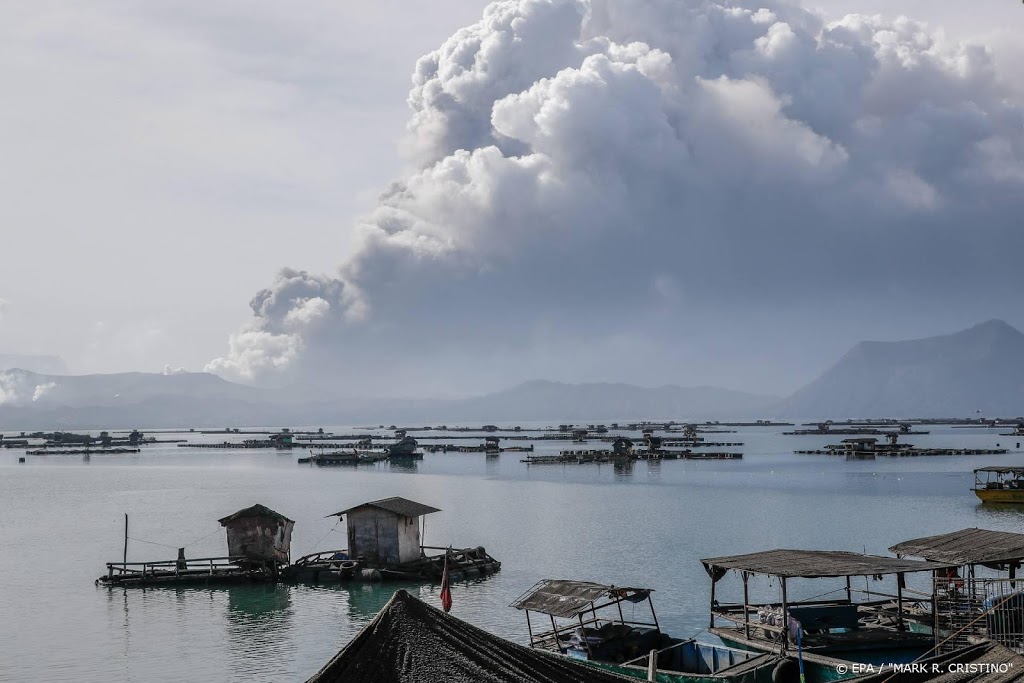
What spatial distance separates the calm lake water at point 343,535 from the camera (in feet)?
116

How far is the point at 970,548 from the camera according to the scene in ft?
94.5

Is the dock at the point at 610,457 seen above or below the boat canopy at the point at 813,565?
below

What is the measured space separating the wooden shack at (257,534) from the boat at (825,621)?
24.4m

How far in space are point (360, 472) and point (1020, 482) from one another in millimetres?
82389

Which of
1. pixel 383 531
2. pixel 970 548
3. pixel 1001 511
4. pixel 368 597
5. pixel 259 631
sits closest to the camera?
pixel 970 548

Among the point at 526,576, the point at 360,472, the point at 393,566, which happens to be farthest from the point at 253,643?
the point at 360,472

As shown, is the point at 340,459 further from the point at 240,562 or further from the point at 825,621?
the point at 825,621

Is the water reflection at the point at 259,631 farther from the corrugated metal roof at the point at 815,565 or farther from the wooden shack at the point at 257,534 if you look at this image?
the corrugated metal roof at the point at 815,565

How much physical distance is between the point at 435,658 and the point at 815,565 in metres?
17.9

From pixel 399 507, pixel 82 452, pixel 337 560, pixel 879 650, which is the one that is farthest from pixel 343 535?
pixel 82 452

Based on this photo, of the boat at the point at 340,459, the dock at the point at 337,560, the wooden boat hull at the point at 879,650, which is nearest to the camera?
the wooden boat hull at the point at 879,650

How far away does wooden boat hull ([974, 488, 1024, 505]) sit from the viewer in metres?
75.6

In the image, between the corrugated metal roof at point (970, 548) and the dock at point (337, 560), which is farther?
the dock at point (337, 560)

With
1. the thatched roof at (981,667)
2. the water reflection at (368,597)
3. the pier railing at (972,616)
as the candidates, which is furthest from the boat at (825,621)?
the water reflection at (368,597)
